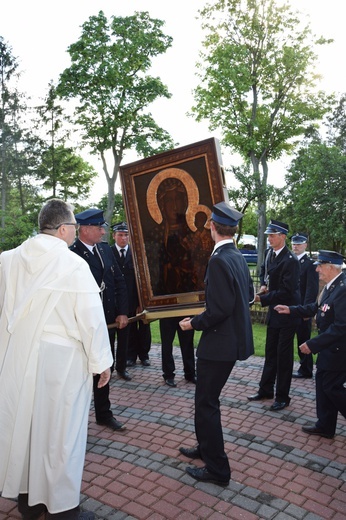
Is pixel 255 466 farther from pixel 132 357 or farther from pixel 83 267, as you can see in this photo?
pixel 132 357

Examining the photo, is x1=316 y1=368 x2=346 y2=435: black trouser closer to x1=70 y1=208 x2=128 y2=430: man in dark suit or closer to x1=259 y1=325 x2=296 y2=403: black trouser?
x1=259 y1=325 x2=296 y2=403: black trouser

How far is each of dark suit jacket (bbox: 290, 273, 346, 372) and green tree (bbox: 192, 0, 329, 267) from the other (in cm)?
1972

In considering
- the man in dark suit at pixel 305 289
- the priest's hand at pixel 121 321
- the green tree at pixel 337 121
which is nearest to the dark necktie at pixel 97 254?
the priest's hand at pixel 121 321

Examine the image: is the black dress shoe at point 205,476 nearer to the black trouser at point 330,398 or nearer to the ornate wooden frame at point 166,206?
the black trouser at point 330,398

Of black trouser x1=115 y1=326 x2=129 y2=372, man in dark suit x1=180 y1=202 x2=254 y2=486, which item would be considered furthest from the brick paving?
black trouser x1=115 y1=326 x2=129 y2=372

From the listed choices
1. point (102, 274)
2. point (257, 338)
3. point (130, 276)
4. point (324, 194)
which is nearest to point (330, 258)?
point (102, 274)

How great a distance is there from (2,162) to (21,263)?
30.8 m

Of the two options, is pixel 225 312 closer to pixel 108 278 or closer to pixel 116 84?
pixel 108 278

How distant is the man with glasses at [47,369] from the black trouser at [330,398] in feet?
8.17

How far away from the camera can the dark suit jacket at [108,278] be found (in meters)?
5.05

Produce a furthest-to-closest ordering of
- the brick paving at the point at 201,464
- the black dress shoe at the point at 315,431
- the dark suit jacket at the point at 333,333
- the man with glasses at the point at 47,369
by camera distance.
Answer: the black dress shoe at the point at 315,431
the dark suit jacket at the point at 333,333
the brick paving at the point at 201,464
the man with glasses at the point at 47,369

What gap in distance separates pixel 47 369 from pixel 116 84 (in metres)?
25.3

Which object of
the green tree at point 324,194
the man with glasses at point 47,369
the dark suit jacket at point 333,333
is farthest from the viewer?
the green tree at point 324,194

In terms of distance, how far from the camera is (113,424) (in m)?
4.89
